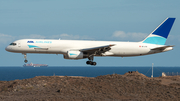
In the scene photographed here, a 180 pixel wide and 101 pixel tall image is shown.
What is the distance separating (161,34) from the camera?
2269 inches

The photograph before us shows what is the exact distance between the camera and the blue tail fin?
188 ft

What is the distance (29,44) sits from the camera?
161 feet

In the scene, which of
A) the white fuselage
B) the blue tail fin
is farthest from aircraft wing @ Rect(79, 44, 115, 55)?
the blue tail fin

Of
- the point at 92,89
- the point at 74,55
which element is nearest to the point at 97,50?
the point at 74,55

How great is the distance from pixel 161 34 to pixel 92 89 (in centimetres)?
2654

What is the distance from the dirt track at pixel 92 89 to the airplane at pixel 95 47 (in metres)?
7.80

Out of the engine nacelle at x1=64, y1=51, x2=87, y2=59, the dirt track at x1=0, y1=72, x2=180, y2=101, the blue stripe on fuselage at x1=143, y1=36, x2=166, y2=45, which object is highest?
the blue stripe on fuselage at x1=143, y1=36, x2=166, y2=45

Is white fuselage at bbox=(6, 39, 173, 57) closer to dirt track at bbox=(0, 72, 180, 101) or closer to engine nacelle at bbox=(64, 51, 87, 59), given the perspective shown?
engine nacelle at bbox=(64, 51, 87, 59)

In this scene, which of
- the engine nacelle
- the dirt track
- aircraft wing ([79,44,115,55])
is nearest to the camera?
the dirt track

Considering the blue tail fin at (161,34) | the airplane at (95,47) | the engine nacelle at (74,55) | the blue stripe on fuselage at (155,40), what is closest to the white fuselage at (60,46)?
the airplane at (95,47)

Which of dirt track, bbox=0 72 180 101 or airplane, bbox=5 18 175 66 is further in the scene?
airplane, bbox=5 18 175 66

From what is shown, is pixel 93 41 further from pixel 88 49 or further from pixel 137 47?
pixel 137 47

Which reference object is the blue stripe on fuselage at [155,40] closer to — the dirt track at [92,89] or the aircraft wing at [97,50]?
the aircraft wing at [97,50]

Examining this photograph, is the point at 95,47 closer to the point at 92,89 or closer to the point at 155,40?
the point at 92,89
